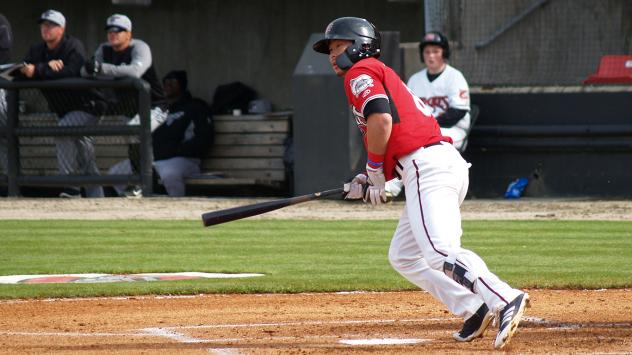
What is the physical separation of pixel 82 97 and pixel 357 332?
8192 mm

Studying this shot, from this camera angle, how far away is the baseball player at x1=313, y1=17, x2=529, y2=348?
5.53m

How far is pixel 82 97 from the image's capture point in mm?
13703

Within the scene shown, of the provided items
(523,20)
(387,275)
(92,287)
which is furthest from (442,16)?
(92,287)

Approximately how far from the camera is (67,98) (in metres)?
13.8

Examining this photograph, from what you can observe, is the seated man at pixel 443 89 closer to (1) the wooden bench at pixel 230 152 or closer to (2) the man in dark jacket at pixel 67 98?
(1) the wooden bench at pixel 230 152

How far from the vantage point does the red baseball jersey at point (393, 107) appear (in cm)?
567

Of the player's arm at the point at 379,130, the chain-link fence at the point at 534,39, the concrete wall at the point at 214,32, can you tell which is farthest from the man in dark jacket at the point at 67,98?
the player's arm at the point at 379,130

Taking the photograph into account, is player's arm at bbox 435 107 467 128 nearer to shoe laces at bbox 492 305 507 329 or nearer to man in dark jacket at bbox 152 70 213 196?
man in dark jacket at bbox 152 70 213 196

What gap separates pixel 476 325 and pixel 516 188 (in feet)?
27.7

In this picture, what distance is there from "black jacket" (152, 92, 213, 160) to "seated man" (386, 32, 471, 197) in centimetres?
297

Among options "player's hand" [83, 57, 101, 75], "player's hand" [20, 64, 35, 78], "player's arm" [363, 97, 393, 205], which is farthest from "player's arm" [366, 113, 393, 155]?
"player's hand" [20, 64, 35, 78]

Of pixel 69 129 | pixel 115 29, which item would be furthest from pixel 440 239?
pixel 69 129

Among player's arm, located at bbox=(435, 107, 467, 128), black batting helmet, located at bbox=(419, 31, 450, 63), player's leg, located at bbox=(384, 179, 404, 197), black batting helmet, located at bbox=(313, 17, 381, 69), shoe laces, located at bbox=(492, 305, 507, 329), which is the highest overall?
black batting helmet, located at bbox=(313, 17, 381, 69)

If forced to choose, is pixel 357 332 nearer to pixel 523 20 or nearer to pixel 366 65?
pixel 366 65
